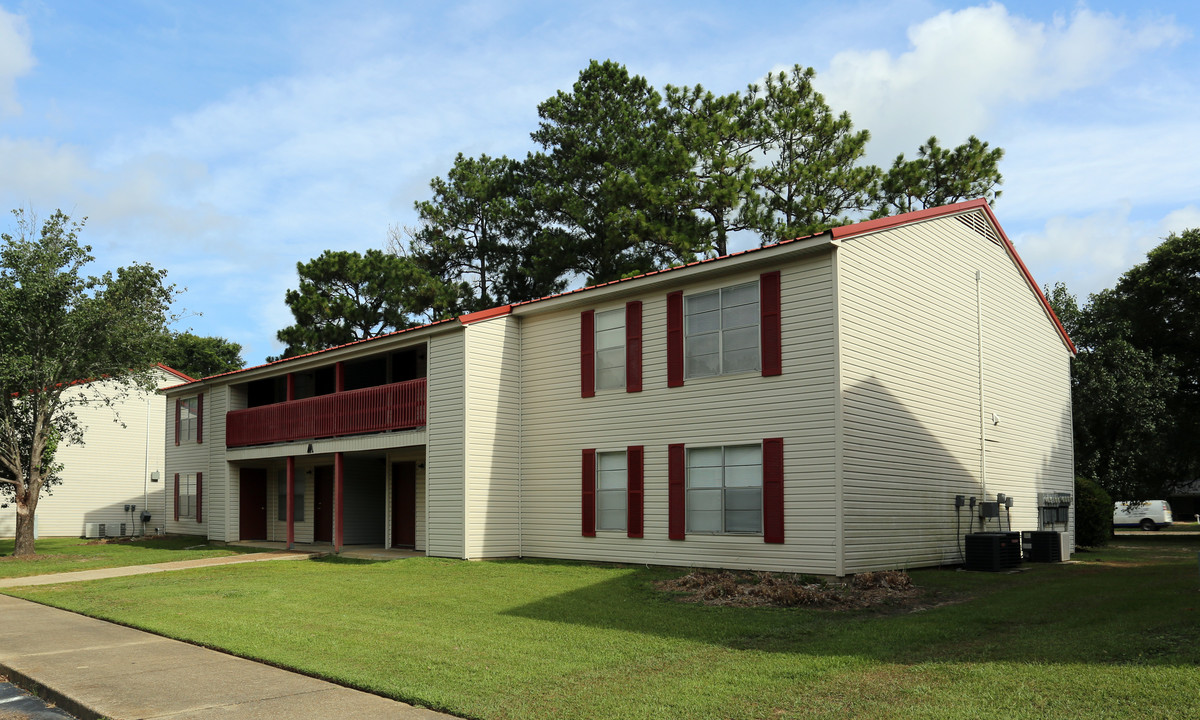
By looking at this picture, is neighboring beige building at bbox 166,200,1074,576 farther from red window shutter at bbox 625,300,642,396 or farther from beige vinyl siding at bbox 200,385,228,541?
beige vinyl siding at bbox 200,385,228,541

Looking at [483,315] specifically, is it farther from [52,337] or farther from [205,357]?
[205,357]

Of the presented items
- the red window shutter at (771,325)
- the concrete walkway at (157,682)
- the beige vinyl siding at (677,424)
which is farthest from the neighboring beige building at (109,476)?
the red window shutter at (771,325)

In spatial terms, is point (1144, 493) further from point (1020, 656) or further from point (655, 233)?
point (1020, 656)

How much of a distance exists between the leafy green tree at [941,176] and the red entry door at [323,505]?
18.8 m

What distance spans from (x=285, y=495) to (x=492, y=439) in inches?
457

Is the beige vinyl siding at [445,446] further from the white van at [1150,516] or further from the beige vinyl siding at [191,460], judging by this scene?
the white van at [1150,516]

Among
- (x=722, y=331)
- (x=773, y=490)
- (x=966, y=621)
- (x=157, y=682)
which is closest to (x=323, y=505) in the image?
(x=722, y=331)

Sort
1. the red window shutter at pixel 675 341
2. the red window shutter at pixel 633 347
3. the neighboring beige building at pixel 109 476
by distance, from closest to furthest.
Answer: the red window shutter at pixel 675 341, the red window shutter at pixel 633 347, the neighboring beige building at pixel 109 476

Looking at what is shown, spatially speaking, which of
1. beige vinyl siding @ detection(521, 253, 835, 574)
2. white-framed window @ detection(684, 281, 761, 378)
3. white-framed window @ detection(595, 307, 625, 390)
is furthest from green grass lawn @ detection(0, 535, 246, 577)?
white-framed window @ detection(684, 281, 761, 378)

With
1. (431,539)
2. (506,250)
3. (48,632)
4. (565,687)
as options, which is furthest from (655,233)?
(565,687)

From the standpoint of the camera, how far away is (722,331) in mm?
16703

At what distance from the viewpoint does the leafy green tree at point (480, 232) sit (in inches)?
1503

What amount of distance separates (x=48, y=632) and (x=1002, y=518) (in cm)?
1692

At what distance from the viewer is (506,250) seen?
3831 cm
